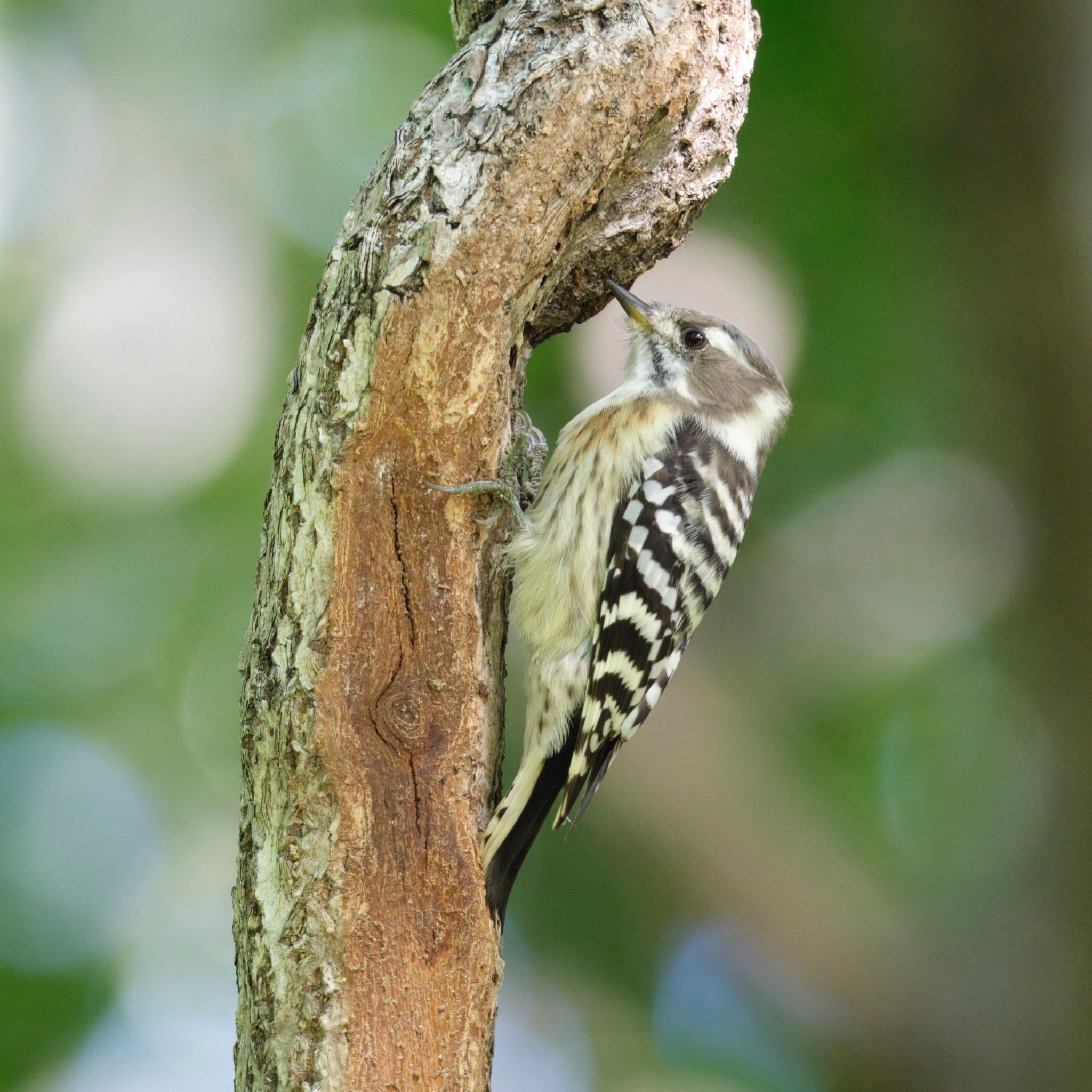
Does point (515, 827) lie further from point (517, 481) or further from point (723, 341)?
point (723, 341)

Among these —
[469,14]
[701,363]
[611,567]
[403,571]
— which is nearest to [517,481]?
[611,567]

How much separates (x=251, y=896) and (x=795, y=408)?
3739mm

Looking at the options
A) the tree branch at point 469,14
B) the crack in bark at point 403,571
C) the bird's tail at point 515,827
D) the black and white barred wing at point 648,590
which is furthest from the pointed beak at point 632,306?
the bird's tail at point 515,827

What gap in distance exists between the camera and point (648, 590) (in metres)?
3.08

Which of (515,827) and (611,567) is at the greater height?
(611,567)

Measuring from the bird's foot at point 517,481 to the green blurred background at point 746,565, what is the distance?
1350mm

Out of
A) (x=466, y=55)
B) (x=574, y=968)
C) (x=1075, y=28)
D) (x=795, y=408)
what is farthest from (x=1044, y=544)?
(x=466, y=55)

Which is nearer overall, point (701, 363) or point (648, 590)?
point (648, 590)

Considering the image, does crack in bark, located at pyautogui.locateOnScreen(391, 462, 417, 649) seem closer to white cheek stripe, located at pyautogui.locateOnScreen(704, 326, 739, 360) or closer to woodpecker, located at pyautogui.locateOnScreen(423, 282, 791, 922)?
woodpecker, located at pyautogui.locateOnScreen(423, 282, 791, 922)

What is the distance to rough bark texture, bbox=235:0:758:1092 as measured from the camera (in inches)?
92.6

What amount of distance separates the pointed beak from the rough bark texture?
59 centimetres

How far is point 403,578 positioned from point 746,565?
3.14 meters

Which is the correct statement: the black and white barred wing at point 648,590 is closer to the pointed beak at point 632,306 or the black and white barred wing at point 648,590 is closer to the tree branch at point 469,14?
the pointed beak at point 632,306

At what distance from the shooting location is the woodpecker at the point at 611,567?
2.98 metres
